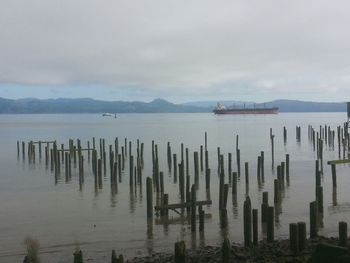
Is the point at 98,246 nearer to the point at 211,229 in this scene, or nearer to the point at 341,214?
the point at 211,229

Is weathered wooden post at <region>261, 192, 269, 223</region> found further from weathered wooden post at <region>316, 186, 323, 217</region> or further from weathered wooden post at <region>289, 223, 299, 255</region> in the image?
weathered wooden post at <region>289, 223, 299, 255</region>

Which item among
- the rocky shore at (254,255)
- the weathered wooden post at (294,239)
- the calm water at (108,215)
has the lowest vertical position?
the calm water at (108,215)

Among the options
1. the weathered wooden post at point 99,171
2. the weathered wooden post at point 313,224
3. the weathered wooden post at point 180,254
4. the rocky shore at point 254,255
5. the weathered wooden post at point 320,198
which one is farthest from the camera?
the weathered wooden post at point 99,171

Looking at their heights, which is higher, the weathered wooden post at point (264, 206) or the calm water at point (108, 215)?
the weathered wooden post at point (264, 206)

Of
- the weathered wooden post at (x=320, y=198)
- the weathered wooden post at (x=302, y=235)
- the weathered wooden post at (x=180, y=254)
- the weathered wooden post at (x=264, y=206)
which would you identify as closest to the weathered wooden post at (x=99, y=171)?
the weathered wooden post at (x=264, y=206)

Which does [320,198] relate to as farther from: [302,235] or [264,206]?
[302,235]

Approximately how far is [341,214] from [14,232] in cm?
1219

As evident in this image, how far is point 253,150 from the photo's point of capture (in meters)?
52.0

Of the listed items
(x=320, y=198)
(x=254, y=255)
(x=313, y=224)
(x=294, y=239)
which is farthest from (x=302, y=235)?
(x=320, y=198)

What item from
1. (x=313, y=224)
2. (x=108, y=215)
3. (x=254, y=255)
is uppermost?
(x=313, y=224)

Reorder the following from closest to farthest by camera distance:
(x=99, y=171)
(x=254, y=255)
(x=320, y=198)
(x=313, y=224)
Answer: (x=254, y=255) → (x=313, y=224) → (x=320, y=198) → (x=99, y=171)

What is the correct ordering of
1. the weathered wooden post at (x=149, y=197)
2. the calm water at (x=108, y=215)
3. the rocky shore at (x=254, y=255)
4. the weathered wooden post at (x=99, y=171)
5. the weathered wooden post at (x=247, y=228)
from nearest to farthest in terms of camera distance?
the rocky shore at (x=254, y=255)
the weathered wooden post at (x=247, y=228)
the calm water at (x=108, y=215)
the weathered wooden post at (x=149, y=197)
the weathered wooden post at (x=99, y=171)

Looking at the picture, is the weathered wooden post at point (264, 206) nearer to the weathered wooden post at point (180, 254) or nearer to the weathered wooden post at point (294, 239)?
the weathered wooden post at point (294, 239)

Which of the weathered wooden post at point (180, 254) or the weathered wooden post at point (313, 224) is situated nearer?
the weathered wooden post at point (180, 254)
